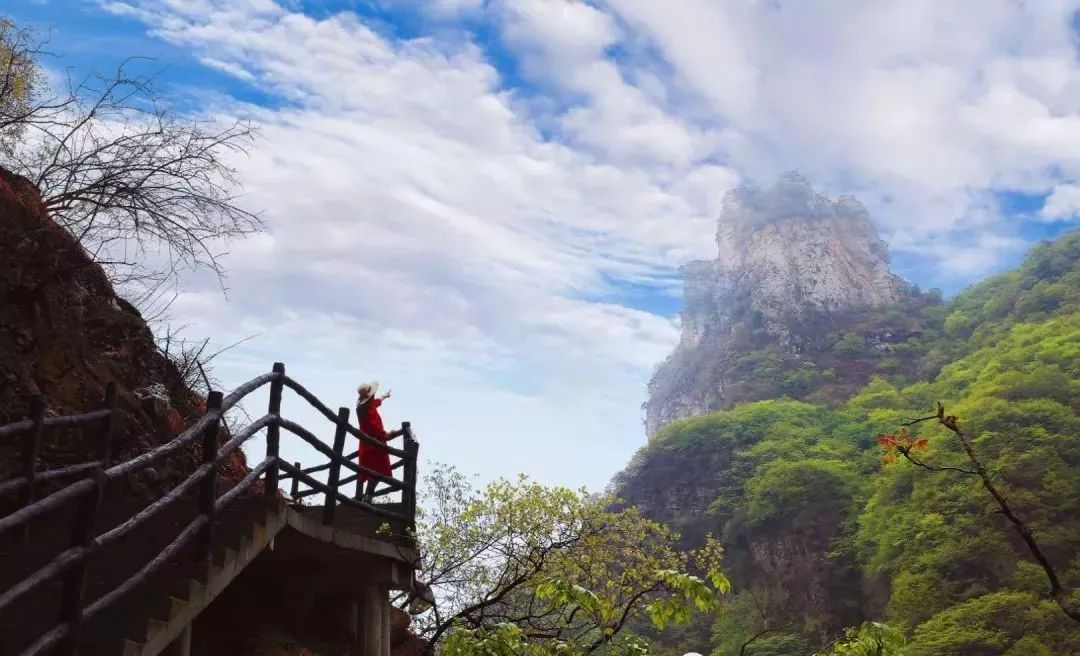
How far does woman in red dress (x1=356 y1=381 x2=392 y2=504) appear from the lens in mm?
8289

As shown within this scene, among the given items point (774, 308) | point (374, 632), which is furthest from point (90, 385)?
point (774, 308)

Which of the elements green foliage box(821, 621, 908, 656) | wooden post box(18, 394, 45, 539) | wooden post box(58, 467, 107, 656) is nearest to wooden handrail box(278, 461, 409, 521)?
wooden post box(18, 394, 45, 539)

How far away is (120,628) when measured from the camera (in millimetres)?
3715

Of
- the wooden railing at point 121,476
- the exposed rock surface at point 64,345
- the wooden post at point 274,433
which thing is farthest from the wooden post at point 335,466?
the exposed rock surface at point 64,345

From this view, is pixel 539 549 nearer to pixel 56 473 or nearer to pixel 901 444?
pixel 901 444

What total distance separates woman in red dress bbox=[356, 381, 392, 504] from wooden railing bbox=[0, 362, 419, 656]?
0.66m

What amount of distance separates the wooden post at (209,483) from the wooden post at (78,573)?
1.23 m

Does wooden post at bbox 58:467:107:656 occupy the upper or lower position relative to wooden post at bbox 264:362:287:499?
lower

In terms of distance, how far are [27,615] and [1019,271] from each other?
324ft

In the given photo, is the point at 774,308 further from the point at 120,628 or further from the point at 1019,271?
the point at 120,628

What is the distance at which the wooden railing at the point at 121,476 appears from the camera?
3.15m

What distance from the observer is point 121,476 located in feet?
15.6

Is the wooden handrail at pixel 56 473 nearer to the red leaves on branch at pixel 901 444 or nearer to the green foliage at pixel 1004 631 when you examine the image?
the red leaves on branch at pixel 901 444

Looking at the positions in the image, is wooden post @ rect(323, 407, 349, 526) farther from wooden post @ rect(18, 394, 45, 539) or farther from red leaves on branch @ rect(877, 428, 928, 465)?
red leaves on branch @ rect(877, 428, 928, 465)
